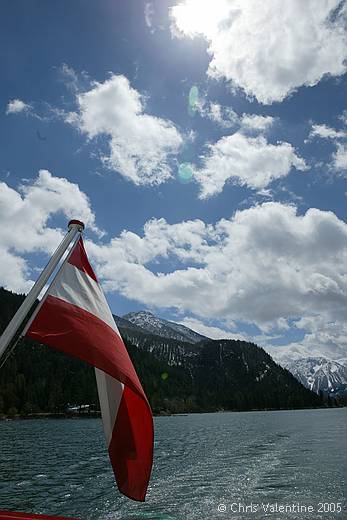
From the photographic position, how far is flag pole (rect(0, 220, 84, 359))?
624 cm

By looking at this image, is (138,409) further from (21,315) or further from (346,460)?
(346,460)

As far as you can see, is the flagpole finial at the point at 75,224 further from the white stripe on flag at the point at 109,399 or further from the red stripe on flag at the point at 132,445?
the red stripe on flag at the point at 132,445

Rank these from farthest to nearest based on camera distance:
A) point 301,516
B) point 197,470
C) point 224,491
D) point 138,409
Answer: point 197,470 → point 224,491 → point 301,516 → point 138,409

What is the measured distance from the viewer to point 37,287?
280 inches

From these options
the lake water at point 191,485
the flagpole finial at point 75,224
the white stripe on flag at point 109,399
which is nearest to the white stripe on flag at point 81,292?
the flagpole finial at point 75,224

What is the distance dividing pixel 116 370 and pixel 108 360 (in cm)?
25

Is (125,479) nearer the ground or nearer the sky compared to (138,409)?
nearer the ground

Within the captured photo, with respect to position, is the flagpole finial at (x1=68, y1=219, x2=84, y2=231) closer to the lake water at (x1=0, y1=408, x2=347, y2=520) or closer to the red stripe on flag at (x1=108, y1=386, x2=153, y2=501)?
the red stripe on flag at (x1=108, y1=386, x2=153, y2=501)

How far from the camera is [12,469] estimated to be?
43156 mm

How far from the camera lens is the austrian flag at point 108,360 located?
6652mm

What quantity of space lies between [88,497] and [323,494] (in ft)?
57.2

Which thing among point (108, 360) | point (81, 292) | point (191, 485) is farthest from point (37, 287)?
point (191, 485)

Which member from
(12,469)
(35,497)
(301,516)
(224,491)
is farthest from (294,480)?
(12,469)

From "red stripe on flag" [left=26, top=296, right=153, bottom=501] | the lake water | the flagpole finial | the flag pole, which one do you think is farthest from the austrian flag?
the lake water
